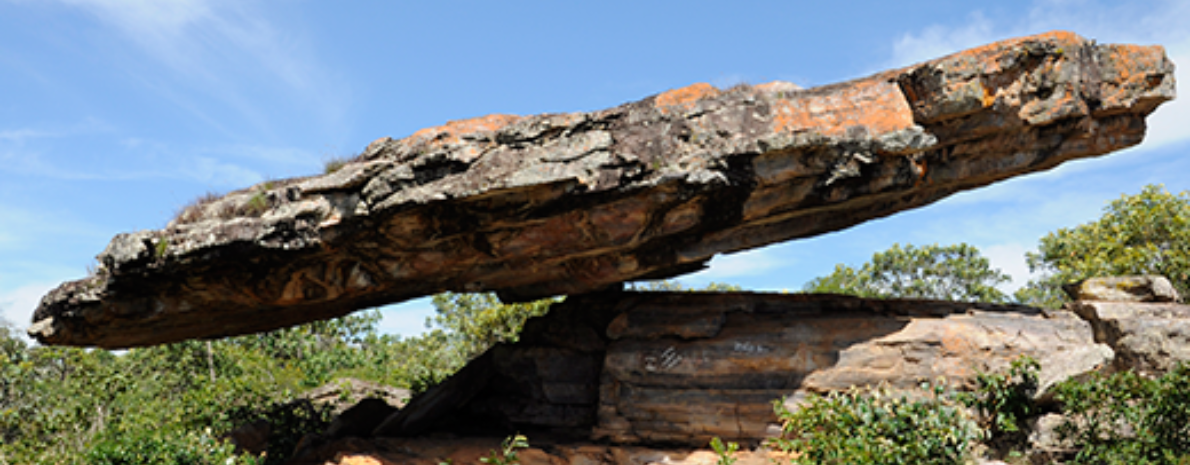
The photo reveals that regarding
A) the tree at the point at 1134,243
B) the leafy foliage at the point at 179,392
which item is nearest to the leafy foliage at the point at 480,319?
the leafy foliage at the point at 179,392

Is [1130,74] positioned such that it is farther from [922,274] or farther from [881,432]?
[922,274]

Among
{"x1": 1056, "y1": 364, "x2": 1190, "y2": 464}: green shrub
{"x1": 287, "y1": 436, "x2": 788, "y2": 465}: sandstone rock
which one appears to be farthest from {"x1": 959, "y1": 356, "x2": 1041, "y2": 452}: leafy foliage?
{"x1": 287, "y1": 436, "x2": 788, "y2": 465}: sandstone rock

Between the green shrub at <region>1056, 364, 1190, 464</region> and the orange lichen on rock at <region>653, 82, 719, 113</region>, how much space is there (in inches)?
298

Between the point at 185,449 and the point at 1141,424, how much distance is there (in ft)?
51.9

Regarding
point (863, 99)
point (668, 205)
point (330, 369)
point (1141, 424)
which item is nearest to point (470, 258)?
point (668, 205)

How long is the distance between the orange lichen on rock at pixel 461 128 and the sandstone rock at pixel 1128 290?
39.7 ft

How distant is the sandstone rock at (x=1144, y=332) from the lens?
1307cm

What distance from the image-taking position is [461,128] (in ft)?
37.7

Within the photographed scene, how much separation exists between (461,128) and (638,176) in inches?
113

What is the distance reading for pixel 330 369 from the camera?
1085 inches

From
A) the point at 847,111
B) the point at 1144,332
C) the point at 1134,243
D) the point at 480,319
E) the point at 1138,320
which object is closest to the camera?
the point at 847,111


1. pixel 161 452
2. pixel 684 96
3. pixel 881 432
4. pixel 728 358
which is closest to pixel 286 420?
pixel 161 452

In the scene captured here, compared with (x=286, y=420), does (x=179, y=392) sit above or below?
above

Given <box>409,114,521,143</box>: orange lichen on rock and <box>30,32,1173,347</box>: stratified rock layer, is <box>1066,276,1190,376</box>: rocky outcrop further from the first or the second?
<box>409,114,521,143</box>: orange lichen on rock
